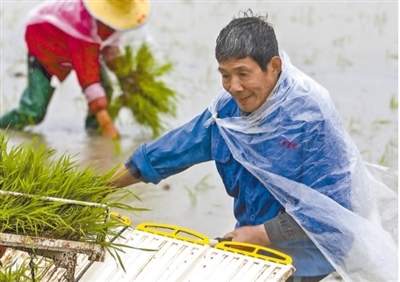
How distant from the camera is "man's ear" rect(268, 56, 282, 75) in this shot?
13.2 feet

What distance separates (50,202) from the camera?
3.35m

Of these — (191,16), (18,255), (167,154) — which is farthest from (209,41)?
(18,255)

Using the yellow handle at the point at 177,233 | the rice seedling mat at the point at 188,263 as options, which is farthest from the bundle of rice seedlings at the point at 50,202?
the yellow handle at the point at 177,233

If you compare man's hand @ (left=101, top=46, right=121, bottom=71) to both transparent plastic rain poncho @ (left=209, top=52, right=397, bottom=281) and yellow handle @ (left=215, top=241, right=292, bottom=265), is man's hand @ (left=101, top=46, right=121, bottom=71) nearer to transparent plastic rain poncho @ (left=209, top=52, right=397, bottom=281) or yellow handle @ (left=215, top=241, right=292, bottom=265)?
transparent plastic rain poncho @ (left=209, top=52, right=397, bottom=281)

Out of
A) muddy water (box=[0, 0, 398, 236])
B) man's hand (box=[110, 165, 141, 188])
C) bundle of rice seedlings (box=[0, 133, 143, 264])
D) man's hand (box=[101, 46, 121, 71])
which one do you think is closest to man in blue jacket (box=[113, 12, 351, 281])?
man's hand (box=[110, 165, 141, 188])

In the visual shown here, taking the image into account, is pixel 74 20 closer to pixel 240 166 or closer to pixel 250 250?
pixel 240 166

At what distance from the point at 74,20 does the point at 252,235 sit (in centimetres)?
353

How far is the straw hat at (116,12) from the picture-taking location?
7.09 m

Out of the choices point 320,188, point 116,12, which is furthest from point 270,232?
point 116,12

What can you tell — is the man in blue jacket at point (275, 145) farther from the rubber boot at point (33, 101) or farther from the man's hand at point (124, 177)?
the rubber boot at point (33, 101)

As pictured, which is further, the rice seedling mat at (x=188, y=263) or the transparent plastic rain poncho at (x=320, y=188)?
the transparent plastic rain poncho at (x=320, y=188)

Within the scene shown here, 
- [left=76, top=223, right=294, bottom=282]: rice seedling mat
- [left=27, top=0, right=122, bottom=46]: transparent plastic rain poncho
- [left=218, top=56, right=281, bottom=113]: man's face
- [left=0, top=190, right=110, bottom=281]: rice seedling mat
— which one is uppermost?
[left=218, top=56, right=281, bottom=113]: man's face

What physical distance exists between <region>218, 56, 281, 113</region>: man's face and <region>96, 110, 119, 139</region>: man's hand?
3.34 metres

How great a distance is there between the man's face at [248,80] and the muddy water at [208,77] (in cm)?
181
